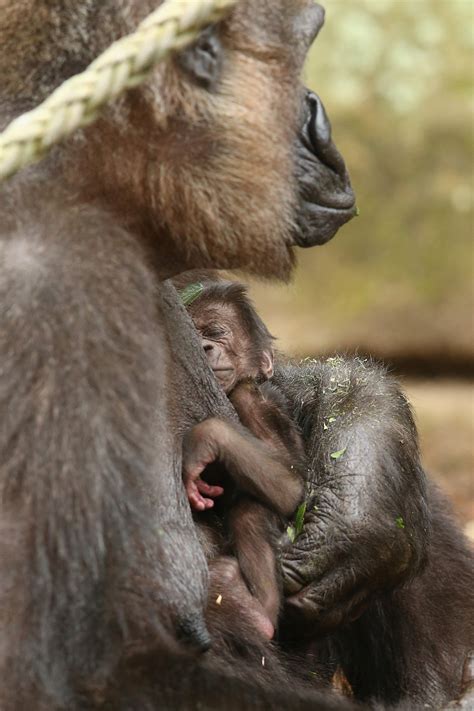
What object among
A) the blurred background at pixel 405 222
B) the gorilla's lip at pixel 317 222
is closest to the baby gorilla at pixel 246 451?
the gorilla's lip at pixel 317 222

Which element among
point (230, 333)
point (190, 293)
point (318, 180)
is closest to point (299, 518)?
point (230, 333)

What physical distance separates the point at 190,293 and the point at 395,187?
5261 millimetres

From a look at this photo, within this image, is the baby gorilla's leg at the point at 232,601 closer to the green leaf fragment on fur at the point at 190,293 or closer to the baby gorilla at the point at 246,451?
the baby gorilla at the point at 246,451

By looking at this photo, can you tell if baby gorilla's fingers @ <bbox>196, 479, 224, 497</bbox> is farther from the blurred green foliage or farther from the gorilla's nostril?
the blurred green foliage

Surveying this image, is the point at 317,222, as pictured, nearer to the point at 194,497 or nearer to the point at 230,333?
the point at 230,333

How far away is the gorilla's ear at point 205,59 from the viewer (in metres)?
3.40

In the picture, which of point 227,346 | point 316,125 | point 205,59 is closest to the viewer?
point 205,59

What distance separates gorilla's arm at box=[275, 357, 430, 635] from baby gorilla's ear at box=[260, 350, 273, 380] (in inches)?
10.2

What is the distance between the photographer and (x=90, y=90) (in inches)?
112

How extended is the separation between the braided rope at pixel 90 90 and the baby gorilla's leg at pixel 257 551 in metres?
1.54

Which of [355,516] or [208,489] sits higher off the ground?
[208,489]

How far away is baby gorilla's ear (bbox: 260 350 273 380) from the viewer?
4.41 metres

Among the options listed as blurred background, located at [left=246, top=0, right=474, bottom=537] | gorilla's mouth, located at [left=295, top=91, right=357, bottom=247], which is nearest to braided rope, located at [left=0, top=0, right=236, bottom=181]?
gorilla's mouth, located at [left=295, top=91, right=357, bottom=247]

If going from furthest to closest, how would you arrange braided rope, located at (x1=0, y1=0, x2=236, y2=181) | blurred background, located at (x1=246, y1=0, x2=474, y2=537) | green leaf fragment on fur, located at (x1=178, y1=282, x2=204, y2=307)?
blurred background, located at (x1=246, y1=0, x2=474, y2=537) < green leaf fragment on fur, located at (x1=178, y1=282, x2=204, y2=307) < braided rope, located at (x1=0, y1=0, x2=236, y2=181)
